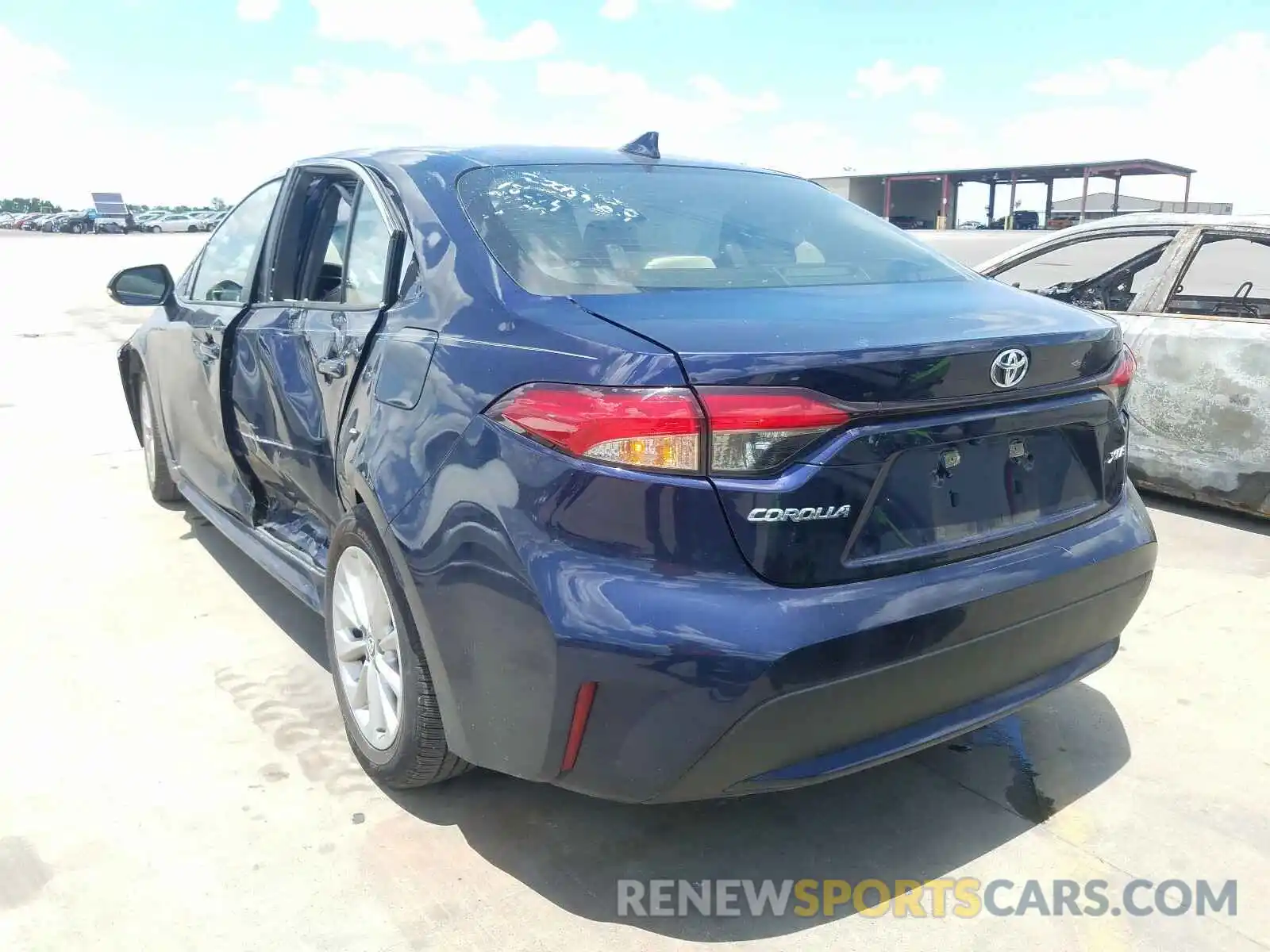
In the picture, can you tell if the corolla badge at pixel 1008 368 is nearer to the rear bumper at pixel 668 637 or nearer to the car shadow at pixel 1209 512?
the rear bumper at pixel 668 637

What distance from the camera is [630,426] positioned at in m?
1.86

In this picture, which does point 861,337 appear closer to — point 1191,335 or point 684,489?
point 684,489

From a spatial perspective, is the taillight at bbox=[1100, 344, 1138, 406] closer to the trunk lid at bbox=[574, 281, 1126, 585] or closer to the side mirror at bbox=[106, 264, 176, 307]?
the trunk lid at bbox=[574, 281, 1126, 585]

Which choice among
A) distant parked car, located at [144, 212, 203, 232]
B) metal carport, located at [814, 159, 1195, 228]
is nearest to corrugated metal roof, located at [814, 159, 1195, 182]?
metal carport, located at [814, 159, 1195, 228]

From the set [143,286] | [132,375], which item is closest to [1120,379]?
[143,286]

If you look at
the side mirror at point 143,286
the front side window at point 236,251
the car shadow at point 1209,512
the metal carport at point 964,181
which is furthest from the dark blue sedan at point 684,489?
the metal carport at point 964,181

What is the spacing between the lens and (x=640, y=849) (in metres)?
2.41

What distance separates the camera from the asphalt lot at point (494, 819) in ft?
7.06

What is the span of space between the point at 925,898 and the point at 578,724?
927 mm

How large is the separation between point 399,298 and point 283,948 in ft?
4.85

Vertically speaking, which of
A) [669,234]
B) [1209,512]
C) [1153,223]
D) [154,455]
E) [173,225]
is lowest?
[1209,512]

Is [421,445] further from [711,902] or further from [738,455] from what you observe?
[711,902]

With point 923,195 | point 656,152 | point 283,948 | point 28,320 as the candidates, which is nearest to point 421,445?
point 283,948

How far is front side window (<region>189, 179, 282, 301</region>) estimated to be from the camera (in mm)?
3598
